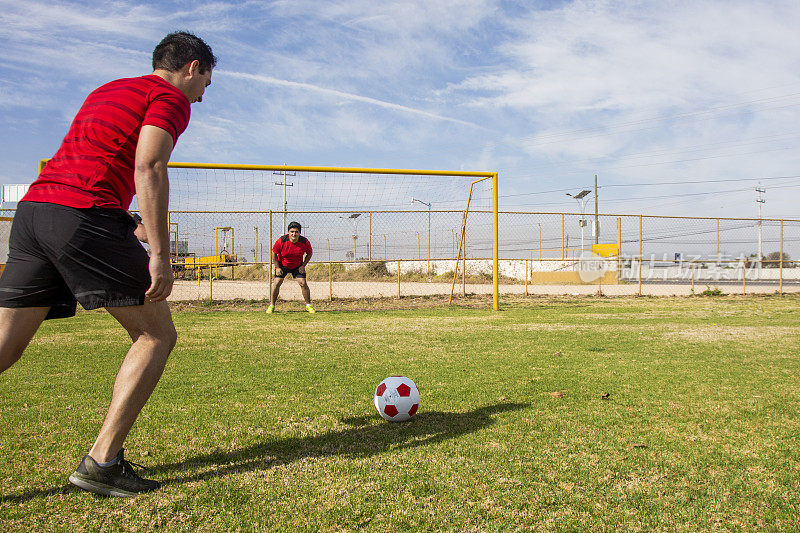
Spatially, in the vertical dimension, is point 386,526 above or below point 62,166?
below

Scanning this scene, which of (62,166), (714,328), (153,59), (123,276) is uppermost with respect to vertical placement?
(153,59)

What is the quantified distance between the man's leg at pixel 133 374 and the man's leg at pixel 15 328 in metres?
0.29

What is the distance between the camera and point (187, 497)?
88.0 inches

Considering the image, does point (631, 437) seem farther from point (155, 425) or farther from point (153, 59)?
point (153, 59)

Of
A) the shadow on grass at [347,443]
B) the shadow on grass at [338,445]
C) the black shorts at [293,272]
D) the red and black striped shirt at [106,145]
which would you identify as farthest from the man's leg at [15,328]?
the black shorts at [293,272]

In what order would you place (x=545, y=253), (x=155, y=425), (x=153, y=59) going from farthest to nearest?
1. (x=545, y=253)
2. (x=155, y=425)
3. (x=153, y=59)

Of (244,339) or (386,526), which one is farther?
(244,339)

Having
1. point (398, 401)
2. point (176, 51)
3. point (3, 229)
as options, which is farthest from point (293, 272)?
point (3, 229)

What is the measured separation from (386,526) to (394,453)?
0.78 metres

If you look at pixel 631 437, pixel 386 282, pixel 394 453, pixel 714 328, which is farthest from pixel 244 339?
pixel 386 282

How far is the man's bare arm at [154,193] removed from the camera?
2.15 meters

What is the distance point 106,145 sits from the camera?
7.30 feet

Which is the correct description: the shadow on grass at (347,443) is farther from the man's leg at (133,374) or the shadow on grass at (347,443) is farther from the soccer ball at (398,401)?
the man's leg at (133,374)

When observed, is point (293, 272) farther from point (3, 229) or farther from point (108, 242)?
point (3, 229)
